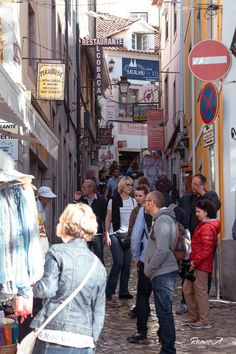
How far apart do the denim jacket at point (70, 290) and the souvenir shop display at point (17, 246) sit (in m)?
0.94

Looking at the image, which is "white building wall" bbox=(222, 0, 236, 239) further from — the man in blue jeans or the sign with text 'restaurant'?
the sign with text 'restaurant'

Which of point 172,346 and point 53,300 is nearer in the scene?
point 53,300

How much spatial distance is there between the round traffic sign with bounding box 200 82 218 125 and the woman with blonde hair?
1.53 metres

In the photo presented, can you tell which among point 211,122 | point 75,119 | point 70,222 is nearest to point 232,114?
point 211,122

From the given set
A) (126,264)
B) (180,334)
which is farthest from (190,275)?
(126,264)

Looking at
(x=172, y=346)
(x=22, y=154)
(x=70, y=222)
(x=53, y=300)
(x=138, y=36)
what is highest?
(x=138, y=36)

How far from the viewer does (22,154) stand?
11.3 m

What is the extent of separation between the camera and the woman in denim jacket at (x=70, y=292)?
13.7 feet

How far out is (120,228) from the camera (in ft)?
31.8

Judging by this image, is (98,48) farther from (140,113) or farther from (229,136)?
(229,136)

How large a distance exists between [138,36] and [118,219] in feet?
128

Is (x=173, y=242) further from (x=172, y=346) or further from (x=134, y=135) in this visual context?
(x=134, y=135)

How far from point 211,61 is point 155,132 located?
20074 millimetres

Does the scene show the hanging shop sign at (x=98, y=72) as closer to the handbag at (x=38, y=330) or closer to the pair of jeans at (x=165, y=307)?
the pair of jeans at (x=165, y=307)
